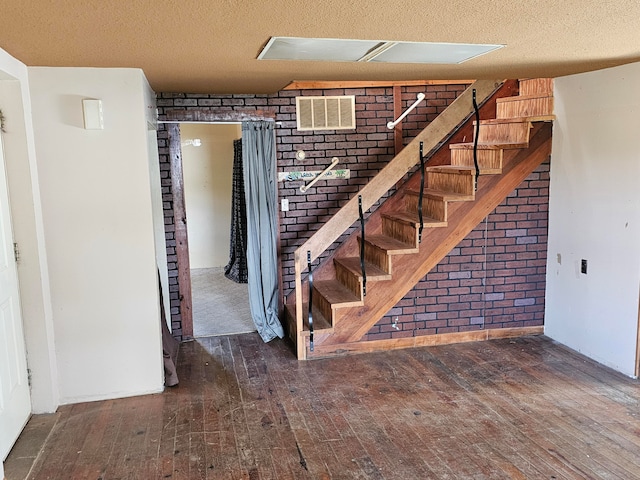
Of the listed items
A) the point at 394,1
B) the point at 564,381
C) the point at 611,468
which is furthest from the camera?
the point at 564,381

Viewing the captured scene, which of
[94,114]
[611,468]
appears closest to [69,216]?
[94,114]

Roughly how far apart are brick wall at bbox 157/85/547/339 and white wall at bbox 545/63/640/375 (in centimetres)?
27

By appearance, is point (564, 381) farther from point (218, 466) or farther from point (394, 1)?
point (394, 1)

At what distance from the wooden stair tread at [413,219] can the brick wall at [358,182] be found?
386 mm

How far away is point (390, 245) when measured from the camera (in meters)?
4.41

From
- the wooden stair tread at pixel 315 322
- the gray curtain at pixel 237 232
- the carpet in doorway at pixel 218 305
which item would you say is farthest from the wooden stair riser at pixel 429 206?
the gray curtain at pixel 237 232

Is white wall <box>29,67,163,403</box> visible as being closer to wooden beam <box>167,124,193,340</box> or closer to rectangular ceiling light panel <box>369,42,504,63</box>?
wooden beam <box>167,124,193,340</box>

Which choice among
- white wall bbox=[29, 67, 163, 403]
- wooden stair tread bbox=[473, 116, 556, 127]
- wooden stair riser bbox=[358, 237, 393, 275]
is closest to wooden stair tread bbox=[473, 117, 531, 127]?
wooden stair tread bbox=[473, 116, 556, 127]

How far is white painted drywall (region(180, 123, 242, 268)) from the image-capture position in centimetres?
768

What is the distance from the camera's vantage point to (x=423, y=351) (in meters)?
4.42

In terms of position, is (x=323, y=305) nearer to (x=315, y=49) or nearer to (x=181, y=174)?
(x=181, y=174)

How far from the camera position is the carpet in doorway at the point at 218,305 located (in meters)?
5.13

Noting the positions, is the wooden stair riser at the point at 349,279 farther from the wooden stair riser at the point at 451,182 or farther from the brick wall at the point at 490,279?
the wooden stair riser at the point at 451,182

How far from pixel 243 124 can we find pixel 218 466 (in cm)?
290
